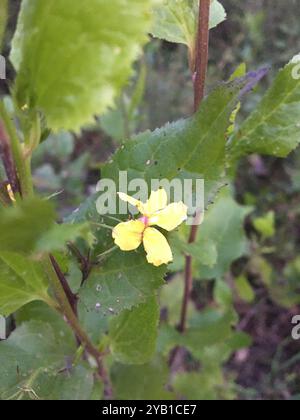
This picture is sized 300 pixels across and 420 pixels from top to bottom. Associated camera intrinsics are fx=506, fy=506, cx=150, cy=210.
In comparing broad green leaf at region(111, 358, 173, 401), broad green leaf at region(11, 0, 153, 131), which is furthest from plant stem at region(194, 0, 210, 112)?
broad green leaf at region(111, 358, 173, 401)

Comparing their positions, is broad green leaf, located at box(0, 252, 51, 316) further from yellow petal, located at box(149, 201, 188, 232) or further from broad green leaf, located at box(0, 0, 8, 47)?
broad green leaf, located at box(0, 0, 8, 47)

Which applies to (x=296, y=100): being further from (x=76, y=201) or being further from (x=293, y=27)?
(x=293, y=27)

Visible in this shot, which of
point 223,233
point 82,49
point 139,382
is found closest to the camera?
point 82,49

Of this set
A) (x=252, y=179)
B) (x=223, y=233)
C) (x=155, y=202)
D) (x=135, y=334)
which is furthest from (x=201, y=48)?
(x=252, y=179)

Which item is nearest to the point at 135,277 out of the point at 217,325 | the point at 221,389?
the point at 217,325

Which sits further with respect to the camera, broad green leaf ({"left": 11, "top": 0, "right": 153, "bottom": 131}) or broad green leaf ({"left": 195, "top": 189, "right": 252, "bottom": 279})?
broad green leaf ({"left": 195, "top": 189, "right": 252, "bottom": 279})

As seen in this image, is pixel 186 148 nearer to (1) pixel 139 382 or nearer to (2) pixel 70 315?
(2) pixel 70 315
